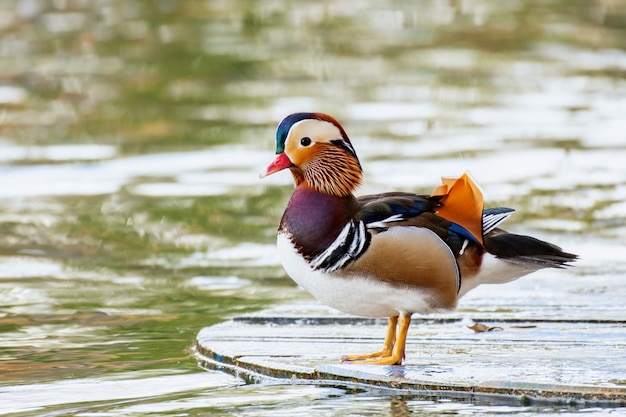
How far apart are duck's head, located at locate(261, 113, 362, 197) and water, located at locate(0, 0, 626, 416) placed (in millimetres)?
882

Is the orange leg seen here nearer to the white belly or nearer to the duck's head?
the white belly

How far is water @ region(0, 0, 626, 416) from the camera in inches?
254

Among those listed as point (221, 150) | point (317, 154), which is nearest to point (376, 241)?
point (317, 154)

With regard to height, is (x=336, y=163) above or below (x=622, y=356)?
above

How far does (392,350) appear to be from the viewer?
5.95 metres

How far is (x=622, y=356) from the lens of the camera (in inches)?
227

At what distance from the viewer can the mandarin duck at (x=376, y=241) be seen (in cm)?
563

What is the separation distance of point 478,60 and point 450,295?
42.5ft

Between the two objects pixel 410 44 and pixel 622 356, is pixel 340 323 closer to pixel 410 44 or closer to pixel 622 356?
pixel 622 356

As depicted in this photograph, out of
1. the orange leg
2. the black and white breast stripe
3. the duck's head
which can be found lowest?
the orange leg

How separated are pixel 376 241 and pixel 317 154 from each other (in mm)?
484

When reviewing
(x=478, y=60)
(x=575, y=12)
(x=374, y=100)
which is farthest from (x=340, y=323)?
(x=575, y=12)

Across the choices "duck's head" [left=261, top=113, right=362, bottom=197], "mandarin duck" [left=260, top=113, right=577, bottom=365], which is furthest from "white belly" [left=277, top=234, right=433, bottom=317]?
"duck's head" [left=261, top=113, right=362, bottom=197]

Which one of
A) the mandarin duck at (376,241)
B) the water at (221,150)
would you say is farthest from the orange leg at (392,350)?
the water at (221,150)
